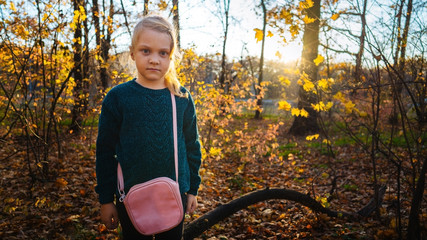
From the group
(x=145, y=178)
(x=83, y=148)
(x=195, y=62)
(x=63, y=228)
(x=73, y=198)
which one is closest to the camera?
(x=145, y=178)

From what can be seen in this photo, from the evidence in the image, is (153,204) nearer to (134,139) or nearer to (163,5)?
(134,139)

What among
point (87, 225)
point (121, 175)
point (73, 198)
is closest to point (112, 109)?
point (121, 175)

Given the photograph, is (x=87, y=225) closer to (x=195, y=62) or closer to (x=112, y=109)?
(x=112, y=109)

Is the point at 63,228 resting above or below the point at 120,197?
below

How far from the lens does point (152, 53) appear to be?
1.48 metres

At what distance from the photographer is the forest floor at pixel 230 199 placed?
10.3ft

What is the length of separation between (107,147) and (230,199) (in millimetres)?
3416

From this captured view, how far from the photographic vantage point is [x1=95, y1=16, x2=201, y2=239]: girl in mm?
1425

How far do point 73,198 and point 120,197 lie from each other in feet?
10.4

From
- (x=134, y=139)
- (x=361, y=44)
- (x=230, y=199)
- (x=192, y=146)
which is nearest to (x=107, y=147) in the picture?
(x=134, y=139)

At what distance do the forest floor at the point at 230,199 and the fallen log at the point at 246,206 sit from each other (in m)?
0.11

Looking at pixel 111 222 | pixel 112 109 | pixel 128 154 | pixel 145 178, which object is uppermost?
pixel 112 109

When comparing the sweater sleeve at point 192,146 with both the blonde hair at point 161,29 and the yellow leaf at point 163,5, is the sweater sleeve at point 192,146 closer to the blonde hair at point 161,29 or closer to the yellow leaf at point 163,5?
the blonde hair at point 161,29

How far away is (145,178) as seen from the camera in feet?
4.65
